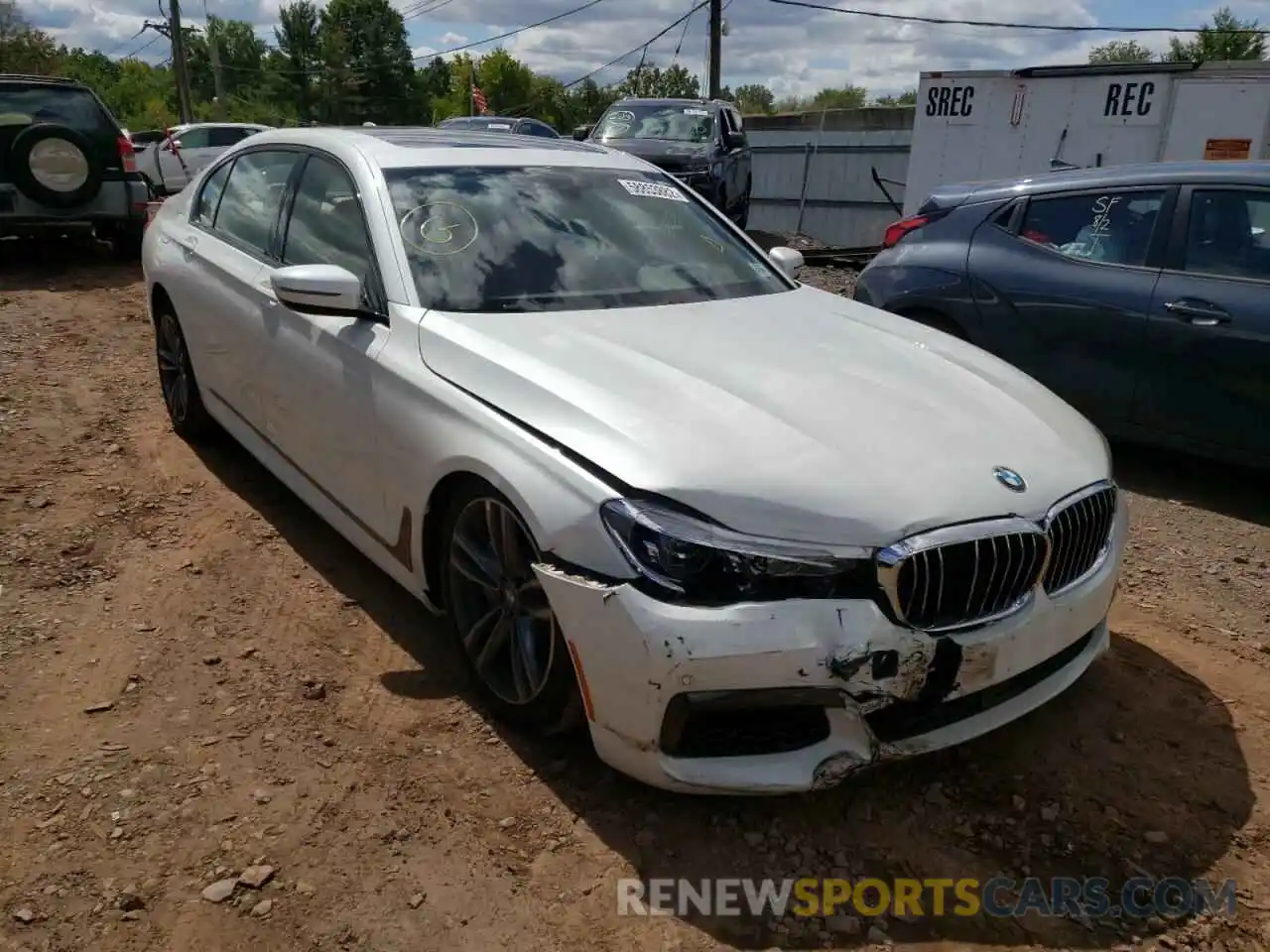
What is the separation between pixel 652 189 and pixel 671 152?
966 cm

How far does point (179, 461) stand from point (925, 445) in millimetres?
3896

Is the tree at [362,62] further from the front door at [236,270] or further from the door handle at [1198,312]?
the door handle at [1198,312]

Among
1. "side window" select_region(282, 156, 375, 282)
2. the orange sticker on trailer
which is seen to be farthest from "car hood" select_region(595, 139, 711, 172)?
"side window" select_region(282, 156, 375, 282)

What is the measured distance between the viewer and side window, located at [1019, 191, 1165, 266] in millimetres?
5070

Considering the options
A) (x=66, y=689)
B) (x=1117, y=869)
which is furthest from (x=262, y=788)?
(x=1117, y=869)

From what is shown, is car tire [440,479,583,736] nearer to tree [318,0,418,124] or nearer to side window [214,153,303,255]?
side window [214,153,303,255]

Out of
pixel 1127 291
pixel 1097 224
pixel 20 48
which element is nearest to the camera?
pixel 1127 291

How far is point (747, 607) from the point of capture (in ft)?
7.45

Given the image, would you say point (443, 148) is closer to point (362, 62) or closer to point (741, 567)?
point (741, 567)

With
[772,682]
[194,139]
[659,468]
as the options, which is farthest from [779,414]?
[194,139]

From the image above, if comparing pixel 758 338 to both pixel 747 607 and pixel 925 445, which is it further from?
pixel 747 607

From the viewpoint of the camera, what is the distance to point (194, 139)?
1878 cm

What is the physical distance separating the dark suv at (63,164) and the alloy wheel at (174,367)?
186 inches

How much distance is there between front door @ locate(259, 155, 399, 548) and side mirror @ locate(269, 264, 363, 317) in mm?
73
